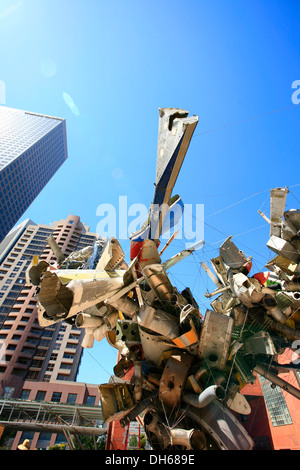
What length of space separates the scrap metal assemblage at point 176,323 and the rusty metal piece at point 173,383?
0.04 meters

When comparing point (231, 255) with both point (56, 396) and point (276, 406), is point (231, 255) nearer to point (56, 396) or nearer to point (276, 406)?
point (276, 406)

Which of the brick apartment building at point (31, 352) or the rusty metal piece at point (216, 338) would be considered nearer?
the rusty metal piece at point (216, 338)

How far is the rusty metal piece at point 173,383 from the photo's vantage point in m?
10.0

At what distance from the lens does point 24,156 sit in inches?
3132

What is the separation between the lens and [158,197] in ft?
39.2

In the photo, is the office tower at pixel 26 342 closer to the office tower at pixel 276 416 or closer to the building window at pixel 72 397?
the building window at pixel 72 397

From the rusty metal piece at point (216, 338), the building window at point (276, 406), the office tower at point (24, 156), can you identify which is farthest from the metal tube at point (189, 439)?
the office tower at point (24, 156)

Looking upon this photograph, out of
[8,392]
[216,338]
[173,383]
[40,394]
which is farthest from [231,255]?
[8,392]

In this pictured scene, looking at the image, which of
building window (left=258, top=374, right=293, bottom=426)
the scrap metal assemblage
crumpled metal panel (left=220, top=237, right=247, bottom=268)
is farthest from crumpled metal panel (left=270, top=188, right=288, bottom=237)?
building window (left=258, top=374, right=293, bottom=426)

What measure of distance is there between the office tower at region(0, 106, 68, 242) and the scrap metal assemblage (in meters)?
72.1

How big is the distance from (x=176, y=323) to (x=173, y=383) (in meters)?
2.43
